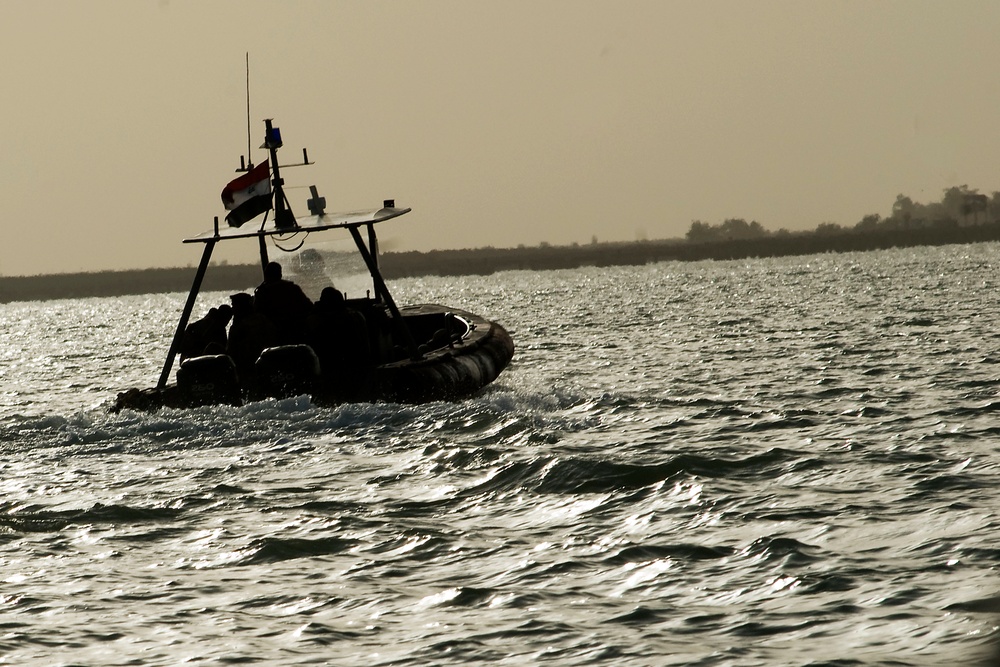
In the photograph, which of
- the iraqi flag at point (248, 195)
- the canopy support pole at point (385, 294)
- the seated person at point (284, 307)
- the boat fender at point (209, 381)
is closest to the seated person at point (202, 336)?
the seated person at point (284, 307)

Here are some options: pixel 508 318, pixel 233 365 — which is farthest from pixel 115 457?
pixel 508 318

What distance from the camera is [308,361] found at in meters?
14.0

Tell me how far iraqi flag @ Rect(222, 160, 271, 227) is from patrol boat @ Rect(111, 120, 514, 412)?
0.01m

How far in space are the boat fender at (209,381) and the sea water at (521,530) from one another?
0.64 ft

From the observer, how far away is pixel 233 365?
14.0 m

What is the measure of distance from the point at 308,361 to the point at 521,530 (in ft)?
19.1

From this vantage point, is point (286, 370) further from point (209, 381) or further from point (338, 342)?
point (338, 342)

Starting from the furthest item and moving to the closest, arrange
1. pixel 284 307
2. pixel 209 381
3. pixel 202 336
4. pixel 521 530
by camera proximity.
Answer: pixel 284 307 → pixel 202 336 → pixel 209 381 → pixel 521 530

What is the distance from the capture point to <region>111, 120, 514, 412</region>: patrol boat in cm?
1391

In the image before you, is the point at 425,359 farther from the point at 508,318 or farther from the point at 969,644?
the point at 508,318

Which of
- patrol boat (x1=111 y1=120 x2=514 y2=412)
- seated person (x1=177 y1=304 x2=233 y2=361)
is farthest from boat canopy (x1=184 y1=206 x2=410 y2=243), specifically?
seated person (x1=177 y1=304 x2=233 y2=361)

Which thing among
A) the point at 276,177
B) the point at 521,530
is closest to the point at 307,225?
the point at 276,177

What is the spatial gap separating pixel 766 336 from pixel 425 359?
15665 mm

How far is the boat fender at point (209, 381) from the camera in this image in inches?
545
